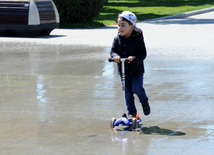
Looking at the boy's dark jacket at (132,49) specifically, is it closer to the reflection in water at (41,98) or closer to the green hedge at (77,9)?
the reflection in water at (41,98)

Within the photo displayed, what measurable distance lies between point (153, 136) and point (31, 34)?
491 inches

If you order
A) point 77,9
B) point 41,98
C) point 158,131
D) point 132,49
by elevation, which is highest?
point 132,49

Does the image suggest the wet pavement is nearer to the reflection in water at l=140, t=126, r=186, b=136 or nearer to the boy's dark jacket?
the reflection in water at l=140, t=126, r=186, b=136

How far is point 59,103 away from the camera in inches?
276

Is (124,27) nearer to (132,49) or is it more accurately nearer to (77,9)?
(132,49)

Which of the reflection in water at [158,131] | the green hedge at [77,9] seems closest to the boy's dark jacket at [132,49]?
the reflection in water at [158,131]

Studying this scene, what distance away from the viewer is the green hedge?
20605 millimetres

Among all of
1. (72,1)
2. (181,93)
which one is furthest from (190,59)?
(72,1)

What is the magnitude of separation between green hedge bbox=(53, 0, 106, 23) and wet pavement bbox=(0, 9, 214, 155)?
6.95 metres

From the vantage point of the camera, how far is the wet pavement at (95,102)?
495 centimetres

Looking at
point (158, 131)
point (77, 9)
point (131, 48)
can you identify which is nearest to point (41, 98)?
point (131, 48)

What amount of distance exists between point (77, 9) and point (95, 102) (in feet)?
47.2

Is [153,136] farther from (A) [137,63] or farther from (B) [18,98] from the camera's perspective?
(B) [18,98]

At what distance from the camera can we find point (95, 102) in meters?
7.02
